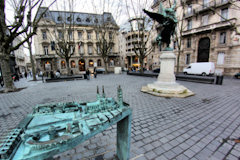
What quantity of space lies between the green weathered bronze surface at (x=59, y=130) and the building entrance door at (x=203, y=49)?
83.6ft

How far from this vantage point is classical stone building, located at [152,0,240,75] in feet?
56.0

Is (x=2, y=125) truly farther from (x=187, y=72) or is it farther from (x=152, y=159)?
(x=187, y=72)

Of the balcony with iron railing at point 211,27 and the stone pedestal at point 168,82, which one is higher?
the balcony with iron railing at point 211,27

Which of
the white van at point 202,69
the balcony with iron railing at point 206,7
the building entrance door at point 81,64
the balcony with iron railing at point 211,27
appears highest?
the balcony with iron railing at point 206,7

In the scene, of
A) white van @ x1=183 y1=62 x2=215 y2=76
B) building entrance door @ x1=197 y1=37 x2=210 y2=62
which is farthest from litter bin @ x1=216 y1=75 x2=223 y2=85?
building entrance door @ x1=197 y1=37 x2=210 y2=62

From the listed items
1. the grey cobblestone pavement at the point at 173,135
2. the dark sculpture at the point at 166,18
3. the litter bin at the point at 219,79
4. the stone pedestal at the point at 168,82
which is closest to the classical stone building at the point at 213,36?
the litter bin at the point at 219,79

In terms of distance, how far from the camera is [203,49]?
21.2 m

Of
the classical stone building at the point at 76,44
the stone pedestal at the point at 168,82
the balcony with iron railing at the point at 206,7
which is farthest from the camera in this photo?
the classical stone building at the point at 76,44

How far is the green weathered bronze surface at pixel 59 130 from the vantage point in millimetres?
1026

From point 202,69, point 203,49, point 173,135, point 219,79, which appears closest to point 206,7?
point 203,49

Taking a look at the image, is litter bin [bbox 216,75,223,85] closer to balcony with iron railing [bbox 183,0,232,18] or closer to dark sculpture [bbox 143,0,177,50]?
dark sculpture [bbox 143,0,177,50]

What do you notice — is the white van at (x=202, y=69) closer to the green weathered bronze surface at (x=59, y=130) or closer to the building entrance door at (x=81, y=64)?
the green weathered bronze surface at (x=59, y=130)

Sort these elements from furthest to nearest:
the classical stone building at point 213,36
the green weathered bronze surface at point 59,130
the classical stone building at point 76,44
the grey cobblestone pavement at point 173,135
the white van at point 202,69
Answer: the classical stone building at point 76,44
the classical stone building at point 213,36
the white van at point 202,69
the grey cobblestone pavement at point 173,135
the green weathered bronze surface at point 59,130

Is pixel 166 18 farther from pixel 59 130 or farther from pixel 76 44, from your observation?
pixel 76 44
